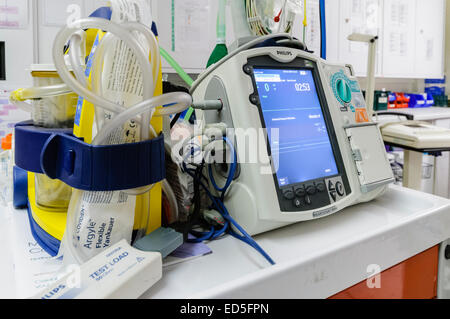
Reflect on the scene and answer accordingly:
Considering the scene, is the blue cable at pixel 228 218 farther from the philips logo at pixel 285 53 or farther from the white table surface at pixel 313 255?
the philips logo at pixel 285 53

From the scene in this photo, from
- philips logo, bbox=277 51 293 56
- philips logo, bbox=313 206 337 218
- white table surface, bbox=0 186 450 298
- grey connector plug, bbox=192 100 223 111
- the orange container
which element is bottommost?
the orange container

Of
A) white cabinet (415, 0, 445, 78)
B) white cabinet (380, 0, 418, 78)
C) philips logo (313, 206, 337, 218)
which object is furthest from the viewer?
white cabinet (415, 0, 445, 78)

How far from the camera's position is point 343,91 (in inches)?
28.4

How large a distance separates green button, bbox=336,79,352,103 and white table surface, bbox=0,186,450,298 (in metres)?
0.23

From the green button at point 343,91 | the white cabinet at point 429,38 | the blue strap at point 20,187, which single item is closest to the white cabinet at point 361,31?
the white cabinet at point 429,38

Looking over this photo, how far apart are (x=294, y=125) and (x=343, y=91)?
17 centimetres

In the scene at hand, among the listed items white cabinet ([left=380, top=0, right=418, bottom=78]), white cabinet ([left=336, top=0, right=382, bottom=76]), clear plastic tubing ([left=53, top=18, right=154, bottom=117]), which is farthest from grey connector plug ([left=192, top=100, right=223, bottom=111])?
white cabinet ([left=380, top=0, right=418, bottom=78])

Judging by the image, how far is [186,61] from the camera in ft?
6.25

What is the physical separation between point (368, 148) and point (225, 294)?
0.46 meters

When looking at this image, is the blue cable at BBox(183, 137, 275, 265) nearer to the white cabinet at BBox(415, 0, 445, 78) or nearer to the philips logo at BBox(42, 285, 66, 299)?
the philips logo at BBox(42, 285, 66, 299)

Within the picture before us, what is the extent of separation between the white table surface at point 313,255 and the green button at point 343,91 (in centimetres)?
23

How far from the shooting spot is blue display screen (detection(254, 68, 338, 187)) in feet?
1.97

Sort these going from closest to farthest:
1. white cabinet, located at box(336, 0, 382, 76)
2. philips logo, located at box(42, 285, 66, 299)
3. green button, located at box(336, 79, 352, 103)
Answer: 1. philips logo, located at box(42, 285, 66, 299)
2. green button, located at box(336, 79, 352, 103)
3. white cabinet, located at box(336, 0, 382, 76)
